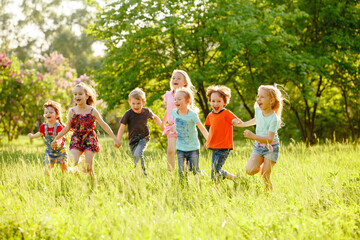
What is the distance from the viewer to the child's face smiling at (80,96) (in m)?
5.13

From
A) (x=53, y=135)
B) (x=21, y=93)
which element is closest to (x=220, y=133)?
(x=53, y=135)

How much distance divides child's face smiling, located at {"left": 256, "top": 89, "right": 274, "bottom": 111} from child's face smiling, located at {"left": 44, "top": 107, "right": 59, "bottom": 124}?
3487 mm

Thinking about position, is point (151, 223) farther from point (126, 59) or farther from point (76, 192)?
point (126, 59)

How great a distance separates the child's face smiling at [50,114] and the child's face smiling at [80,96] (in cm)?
74

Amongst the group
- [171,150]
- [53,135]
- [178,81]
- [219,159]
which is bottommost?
[219,159]

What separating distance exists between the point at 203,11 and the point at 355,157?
20.3 ft

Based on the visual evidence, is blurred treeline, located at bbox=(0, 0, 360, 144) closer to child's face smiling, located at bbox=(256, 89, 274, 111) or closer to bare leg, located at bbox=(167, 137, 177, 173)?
bare leg, located at bbox=(167, 137, 177, 173)

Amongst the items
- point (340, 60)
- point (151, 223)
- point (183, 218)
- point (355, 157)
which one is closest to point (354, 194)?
point (183, 218)

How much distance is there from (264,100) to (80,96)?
2.83 m

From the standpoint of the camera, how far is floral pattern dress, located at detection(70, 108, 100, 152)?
517cm

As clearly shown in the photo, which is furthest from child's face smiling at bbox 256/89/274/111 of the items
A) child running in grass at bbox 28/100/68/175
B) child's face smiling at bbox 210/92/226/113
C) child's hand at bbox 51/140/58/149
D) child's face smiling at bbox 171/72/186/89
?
child running in grass at bbox 28/100/68/175

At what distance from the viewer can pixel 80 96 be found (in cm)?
516

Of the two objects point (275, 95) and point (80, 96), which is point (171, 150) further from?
point (275, 95)

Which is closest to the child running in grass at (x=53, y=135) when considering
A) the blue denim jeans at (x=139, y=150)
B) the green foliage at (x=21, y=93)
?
the blue denim jeans at (x=139, y=150)
